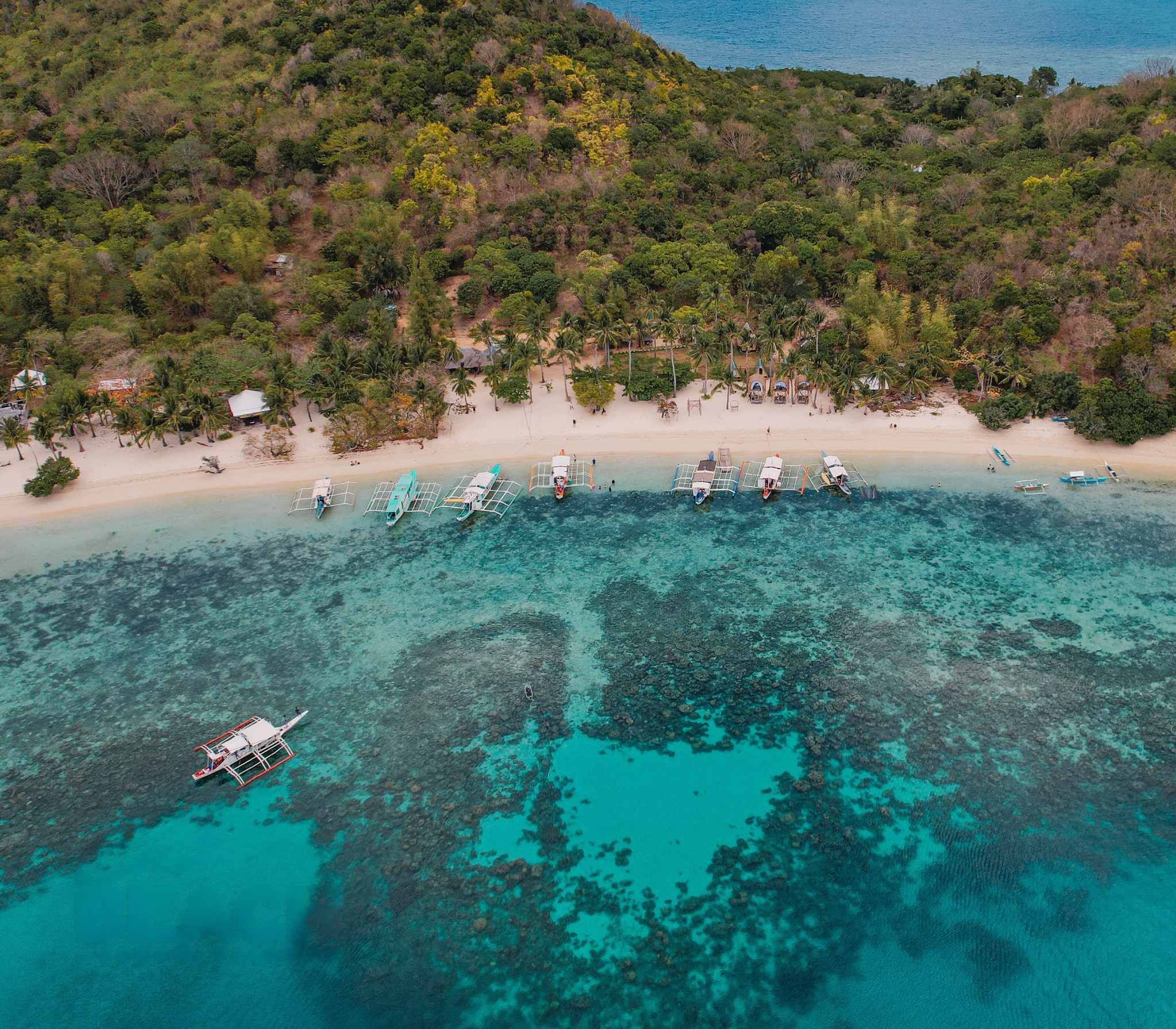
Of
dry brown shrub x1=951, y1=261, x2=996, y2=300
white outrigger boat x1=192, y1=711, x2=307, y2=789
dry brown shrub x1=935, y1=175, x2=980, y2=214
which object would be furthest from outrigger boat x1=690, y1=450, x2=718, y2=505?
dry brown shrub x1=935, y1=175, x2=980, y2=214

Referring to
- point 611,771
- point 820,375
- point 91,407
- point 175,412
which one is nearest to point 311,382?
point 175,412

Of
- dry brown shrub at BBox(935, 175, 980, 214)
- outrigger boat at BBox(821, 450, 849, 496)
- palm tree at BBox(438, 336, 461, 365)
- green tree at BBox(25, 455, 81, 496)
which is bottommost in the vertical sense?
outrigger boat at BBox(821, 450, 849, 496)

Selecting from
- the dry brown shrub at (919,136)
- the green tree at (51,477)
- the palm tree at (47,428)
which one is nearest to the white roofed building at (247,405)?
the green tree at (51,477)

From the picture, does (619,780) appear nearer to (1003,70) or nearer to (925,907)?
(925,907)

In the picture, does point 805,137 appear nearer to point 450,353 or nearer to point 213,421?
point 450,353

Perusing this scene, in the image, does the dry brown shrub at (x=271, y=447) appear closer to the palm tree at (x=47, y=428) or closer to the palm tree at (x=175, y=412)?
the palm tree at (x=175, y=412)

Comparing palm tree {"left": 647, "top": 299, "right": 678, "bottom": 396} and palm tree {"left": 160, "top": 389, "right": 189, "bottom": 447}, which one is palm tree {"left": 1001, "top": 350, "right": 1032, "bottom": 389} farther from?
palm tree {"left": 160, "top": 389, "right": 189, "bottom": 447}

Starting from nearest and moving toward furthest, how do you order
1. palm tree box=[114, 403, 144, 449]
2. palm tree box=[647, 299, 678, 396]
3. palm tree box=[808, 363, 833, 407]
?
palm tree box=[114, 403, 144, 449]
palm tree box=[808, 363, 833, 407]
palm tree box=[647, 299, 678, 396]
